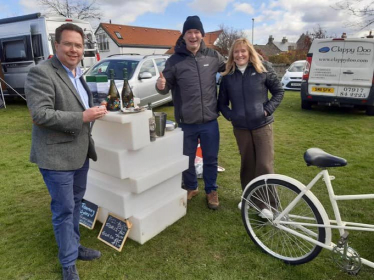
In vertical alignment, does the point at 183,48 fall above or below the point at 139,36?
below

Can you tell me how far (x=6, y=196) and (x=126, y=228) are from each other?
6.74 ft

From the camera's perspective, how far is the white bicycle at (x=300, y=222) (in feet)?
6.87

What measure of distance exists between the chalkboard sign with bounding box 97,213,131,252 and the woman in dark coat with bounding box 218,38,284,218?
4.26 ft

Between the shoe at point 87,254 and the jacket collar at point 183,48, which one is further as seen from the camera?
the jacket collar at point 183,48

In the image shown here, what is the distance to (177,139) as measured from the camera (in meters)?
2.97

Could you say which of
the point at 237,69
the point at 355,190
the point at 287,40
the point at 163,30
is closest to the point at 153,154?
the point at 237,69

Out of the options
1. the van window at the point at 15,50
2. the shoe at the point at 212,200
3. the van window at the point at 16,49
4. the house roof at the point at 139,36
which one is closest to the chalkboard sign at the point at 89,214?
the shoe at the point at 212,200

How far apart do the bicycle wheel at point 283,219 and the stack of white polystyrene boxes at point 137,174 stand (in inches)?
32.1

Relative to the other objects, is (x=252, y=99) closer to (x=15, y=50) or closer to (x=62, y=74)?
(x=62, y=74)

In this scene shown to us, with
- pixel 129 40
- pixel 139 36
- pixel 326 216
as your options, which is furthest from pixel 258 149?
pixel 139 36

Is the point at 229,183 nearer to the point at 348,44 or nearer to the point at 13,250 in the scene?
the point at 13,250

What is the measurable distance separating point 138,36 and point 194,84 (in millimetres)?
35202

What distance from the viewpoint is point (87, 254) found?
2484mm

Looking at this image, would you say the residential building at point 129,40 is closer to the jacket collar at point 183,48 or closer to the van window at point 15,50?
the van window at point 15,50
